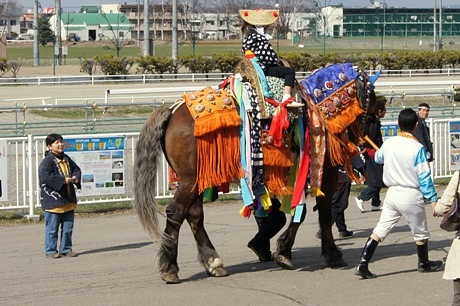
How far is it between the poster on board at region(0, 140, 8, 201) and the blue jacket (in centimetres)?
322

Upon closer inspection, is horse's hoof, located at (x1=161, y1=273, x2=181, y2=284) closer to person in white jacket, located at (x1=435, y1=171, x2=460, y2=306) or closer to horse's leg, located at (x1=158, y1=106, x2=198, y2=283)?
horse's leg, located at (x1=158, y1=106, x2=198, y2=283)

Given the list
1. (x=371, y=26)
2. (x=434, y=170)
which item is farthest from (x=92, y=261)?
(x=371, y=26)

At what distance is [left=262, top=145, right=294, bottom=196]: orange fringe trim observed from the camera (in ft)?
31.9

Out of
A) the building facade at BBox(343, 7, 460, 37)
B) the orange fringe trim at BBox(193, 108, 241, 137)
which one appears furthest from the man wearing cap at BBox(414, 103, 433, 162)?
the building facade at BBox(343, 7, 460, 37)

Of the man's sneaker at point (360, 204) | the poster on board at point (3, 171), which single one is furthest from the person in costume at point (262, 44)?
the poster on board at point (3, 171)

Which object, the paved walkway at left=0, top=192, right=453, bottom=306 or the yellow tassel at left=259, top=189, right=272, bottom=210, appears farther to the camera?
the yellow tassel at left=259, top=189, right=272, bottom=210

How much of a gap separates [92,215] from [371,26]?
86.0 m

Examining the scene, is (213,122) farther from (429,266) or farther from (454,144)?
(454,144)

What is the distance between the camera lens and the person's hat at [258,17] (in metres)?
9.85

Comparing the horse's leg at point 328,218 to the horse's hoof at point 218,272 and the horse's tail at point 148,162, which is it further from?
the horse's tail at point 148,162

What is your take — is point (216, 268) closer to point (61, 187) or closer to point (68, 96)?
point (61, 187)

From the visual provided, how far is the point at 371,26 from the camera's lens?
97438mm

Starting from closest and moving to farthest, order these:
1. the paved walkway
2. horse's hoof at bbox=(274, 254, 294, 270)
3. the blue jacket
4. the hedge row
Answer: the paved walkway, horse's hoof at bbox=(274, 254, 294, 270), the blue jacket, the hedge row

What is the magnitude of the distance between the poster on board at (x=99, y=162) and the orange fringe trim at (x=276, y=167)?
17.3ft
